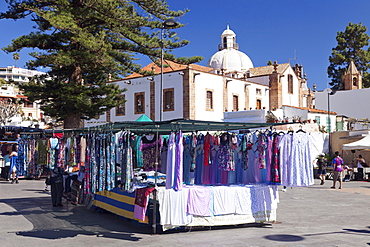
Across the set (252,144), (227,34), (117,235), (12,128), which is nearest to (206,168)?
(252,144)

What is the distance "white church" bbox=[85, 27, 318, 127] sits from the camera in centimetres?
3278

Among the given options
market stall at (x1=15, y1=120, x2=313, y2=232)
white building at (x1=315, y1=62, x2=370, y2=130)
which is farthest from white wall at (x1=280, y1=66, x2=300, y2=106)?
market stall at (x1=15, y1=120, x2=313, y2=232)

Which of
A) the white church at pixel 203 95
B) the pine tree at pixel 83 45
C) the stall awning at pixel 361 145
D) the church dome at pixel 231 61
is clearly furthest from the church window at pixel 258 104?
the pine tree at pixel 83 45

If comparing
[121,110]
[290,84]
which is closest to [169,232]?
[121,110]

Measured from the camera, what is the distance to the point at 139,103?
36656mm

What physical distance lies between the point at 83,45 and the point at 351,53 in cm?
4630

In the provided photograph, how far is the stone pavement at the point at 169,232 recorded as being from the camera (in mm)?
7824

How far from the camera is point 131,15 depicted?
65.3 feet

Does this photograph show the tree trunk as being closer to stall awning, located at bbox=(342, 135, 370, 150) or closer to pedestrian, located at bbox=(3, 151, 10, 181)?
pedestrian, located at bbox=(3, 151, 10, 181)

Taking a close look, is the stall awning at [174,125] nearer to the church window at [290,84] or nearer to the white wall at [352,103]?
the church window at [290,84]

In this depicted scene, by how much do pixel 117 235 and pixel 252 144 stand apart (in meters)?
4.01

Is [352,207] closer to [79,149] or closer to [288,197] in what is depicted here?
[288,197]

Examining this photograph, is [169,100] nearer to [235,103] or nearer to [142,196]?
[235,103]

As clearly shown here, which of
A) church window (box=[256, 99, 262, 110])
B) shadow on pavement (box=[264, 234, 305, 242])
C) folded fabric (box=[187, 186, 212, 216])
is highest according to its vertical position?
church window (box=[256, 99, 262, 110])
